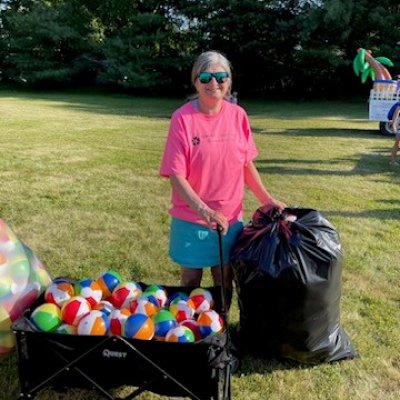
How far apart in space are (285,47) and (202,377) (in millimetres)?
23829

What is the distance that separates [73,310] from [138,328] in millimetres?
325

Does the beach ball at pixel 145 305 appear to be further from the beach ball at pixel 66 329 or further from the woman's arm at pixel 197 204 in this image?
the woman's arm at pixel 197 204

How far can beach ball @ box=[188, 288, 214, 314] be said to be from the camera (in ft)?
7.47

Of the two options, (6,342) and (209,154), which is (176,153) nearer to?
(209,154)

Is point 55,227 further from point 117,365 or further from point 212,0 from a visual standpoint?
point 212,0

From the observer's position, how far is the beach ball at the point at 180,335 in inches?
79.1

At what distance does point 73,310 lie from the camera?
Answer: 7.02 feet

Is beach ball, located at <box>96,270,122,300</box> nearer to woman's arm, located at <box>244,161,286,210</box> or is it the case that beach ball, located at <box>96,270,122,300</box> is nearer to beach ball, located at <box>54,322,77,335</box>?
beach ball, located at <box>54,322,77,335</box>

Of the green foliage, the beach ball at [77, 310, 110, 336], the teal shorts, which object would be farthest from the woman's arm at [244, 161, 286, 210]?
the green foliage

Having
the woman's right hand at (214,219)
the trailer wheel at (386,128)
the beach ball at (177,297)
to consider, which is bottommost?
the trailer wheel at (386,128)

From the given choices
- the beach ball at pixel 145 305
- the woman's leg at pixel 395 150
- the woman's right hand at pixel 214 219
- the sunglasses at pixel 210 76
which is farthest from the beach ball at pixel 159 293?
the woman's leg at pixel 395 150

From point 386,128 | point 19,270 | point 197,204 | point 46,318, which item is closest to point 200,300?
point 197,204

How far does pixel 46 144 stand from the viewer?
29.9 ft

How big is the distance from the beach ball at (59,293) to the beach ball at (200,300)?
0.56m
